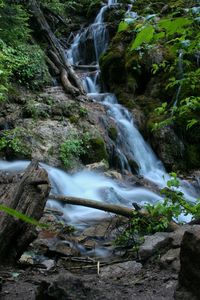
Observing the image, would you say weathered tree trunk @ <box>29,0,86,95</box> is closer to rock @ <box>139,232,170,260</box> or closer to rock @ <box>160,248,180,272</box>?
rock @ <box>139,232,170,260</box>

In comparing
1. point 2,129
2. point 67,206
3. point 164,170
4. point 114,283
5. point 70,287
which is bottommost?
point 164,170

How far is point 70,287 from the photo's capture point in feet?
7.88

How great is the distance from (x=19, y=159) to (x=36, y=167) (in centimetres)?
493

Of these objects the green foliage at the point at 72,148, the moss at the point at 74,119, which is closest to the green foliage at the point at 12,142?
the green foliage at the point at 72,148

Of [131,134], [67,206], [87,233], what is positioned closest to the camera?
[87,233]

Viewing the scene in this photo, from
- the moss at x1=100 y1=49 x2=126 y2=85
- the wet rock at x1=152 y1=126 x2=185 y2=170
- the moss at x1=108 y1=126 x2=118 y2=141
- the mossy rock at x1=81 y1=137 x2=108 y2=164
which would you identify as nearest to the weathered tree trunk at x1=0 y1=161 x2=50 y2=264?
the mossy rock at x1=81 y1=137 x2=108 y2=164

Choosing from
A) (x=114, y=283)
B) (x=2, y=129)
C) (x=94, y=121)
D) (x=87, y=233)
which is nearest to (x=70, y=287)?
(x=114, y=283)

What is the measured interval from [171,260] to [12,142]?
599 cm

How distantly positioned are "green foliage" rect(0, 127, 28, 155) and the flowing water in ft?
1.22

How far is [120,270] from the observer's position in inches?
149

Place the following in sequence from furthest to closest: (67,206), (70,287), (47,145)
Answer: (47,145)
(67,206)
(70,287)

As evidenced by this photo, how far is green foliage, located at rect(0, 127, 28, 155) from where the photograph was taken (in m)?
8.61

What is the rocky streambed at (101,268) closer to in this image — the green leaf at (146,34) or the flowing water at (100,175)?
the flowing water at (100,175)

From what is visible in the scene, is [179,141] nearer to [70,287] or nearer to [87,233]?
[87,233]
